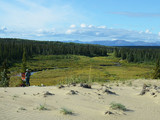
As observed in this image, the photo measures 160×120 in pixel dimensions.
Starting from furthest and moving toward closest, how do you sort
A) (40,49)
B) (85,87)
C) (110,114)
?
(40,49) → (85,87) → (110,114)

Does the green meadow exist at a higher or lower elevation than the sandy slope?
lower

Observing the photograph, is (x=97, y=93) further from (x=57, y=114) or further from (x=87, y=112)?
(x=57, y=114)

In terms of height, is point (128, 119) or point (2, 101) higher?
point (2, 101)

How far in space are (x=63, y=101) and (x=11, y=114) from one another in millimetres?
3511

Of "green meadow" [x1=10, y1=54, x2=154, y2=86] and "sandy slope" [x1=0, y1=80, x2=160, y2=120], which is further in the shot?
"green meadow" [x1=10, y1=54, x2=154, y2=86]

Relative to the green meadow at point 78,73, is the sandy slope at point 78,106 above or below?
above

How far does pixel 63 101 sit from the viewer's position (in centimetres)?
968

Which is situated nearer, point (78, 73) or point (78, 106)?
point (78, 106)

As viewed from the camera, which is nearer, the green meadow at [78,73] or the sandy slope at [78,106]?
the sandy slope at [78,106]

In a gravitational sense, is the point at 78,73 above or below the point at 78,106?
below

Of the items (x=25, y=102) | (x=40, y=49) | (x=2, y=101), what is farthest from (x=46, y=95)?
(x=40, y=49)

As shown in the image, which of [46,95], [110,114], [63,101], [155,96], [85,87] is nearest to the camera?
[110,114]

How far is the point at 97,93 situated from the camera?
468 inches

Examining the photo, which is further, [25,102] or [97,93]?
[97,93]
